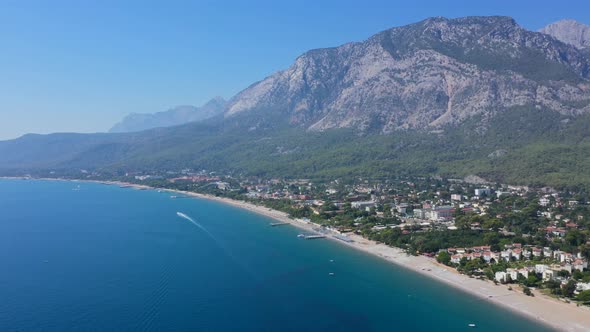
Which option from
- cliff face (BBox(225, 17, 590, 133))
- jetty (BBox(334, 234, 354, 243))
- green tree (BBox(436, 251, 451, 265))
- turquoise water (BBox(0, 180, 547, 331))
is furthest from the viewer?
cliff face (BBox(225, 17, 590, 133))

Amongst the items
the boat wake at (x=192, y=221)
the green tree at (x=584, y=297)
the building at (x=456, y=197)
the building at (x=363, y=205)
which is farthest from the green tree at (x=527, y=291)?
the building at (x=456, y=197)

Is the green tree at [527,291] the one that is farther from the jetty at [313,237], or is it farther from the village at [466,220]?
the jetty at [313,237]

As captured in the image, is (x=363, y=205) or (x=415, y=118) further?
(x=415, y=118)

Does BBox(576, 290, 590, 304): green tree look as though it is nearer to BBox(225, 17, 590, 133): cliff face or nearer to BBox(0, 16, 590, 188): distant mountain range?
BBox(0, 16, 590, 188): distant mountain range

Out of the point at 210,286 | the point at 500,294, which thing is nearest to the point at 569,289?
the point at 500,294

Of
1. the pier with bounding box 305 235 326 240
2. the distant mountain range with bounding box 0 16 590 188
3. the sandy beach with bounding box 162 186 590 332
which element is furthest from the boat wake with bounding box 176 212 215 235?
the distant mountain range with bounding box 0 16 590 188

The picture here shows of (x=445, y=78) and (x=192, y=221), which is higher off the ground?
(x=445, y=78)

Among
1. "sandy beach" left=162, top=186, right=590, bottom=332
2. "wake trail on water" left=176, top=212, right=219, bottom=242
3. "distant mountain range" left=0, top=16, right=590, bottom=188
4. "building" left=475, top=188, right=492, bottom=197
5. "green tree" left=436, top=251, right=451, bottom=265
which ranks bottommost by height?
"sandy beach" left=162, top=186, right=590, bottom=332

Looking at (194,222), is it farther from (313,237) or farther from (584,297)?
(584,297)
